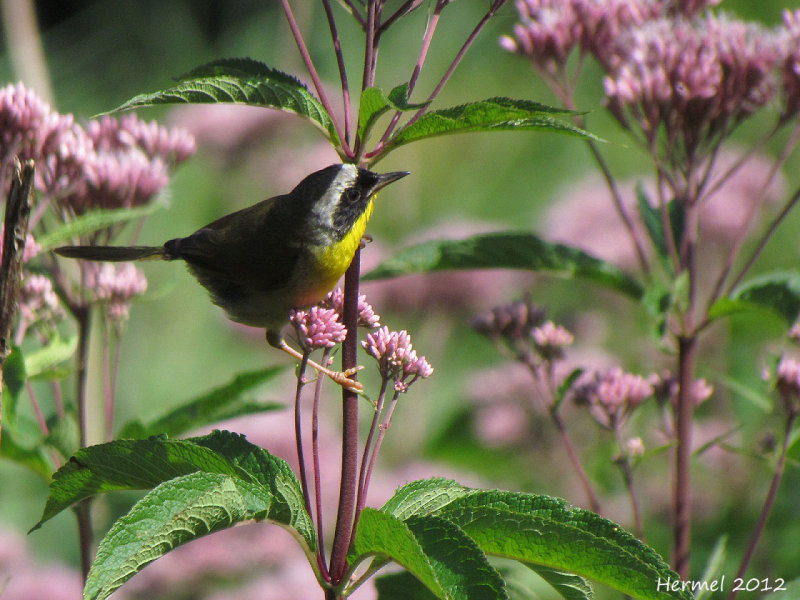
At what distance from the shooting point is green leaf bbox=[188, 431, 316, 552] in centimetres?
116

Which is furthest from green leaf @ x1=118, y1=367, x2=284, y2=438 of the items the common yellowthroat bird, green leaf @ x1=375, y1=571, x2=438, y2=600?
green leaf @ x1=375, y1=571, x2=438, y2=600

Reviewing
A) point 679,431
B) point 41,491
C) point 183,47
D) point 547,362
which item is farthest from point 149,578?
point 183,47

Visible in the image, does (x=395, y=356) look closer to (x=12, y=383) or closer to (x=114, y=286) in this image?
(x=12, y=383)

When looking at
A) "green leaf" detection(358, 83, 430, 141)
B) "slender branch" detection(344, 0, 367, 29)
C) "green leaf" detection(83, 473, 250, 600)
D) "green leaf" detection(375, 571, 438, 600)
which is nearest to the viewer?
"green leaf" detection(83, 473, 250, 600)

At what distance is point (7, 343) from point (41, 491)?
2.38 meters

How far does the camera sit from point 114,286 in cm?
188

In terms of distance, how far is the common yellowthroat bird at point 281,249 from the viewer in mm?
1691

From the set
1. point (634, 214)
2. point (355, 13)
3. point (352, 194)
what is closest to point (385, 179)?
point (352, 194)

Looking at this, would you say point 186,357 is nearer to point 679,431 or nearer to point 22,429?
point 22,429

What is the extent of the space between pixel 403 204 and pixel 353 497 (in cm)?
393

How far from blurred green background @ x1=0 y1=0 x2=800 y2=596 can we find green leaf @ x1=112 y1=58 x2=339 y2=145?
373 millimetres

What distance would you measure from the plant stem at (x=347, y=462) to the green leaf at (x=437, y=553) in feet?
0.33

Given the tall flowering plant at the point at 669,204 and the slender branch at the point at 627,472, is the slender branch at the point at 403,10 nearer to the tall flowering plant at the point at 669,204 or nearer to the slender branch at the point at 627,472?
the tall flowering plant at the point at 669,204

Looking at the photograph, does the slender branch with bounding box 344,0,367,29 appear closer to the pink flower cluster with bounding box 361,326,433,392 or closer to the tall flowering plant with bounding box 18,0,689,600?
the tall flowering plant with bounding box 18,0,689,600
